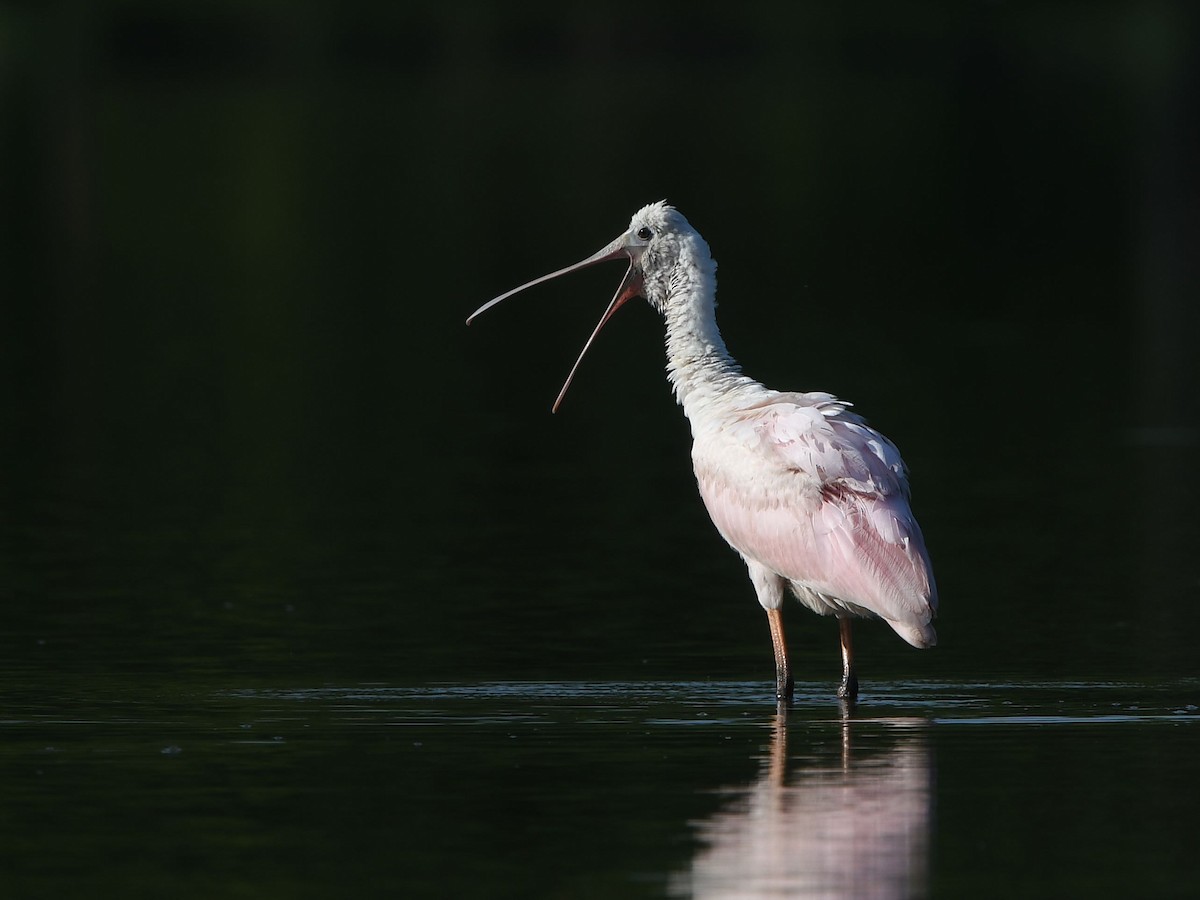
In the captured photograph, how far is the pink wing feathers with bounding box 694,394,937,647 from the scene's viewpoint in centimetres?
1323

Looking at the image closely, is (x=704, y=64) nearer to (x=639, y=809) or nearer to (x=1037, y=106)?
(x=1037, y=106)

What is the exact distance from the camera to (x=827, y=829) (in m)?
10.5

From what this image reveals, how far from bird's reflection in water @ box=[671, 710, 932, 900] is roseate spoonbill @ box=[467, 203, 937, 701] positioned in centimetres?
95

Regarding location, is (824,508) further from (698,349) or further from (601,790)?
(601,790)

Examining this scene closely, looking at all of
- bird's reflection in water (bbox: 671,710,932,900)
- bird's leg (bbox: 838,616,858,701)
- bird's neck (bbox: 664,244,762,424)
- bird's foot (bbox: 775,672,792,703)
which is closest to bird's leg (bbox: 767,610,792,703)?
bird's foot (bbox: 775,672,792,703)

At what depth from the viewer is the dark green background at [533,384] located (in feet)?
51.6

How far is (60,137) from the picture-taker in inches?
3172

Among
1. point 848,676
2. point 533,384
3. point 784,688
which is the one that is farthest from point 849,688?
point 533,384

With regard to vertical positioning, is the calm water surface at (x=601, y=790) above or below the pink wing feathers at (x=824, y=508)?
below

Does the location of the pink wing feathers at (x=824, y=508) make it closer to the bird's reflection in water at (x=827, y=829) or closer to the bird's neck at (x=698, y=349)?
the bird's neck at (x=698, y=349)

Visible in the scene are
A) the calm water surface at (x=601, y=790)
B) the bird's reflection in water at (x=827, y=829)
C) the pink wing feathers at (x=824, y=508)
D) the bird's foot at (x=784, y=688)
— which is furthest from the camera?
the bird's foot at (x=784, y=688)

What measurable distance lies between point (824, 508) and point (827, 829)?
10.9ft

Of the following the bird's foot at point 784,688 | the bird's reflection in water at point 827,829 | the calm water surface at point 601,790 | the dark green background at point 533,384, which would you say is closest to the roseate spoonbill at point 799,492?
the bird's foot at point 784,688

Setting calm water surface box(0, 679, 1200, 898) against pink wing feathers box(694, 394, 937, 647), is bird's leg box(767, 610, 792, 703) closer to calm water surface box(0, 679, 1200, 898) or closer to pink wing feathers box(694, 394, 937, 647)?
calm water surface box(0, 679, 1200, 898)
